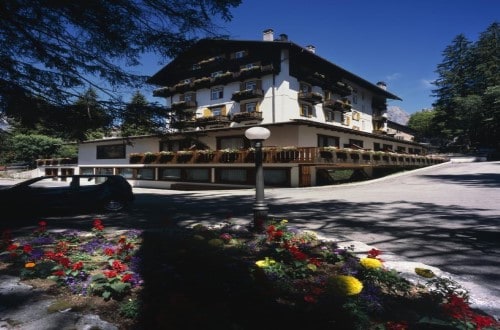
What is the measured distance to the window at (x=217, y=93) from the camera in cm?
3262

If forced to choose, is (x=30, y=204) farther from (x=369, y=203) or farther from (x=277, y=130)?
(x=277, y=130)

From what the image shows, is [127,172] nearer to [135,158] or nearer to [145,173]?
[135,158]

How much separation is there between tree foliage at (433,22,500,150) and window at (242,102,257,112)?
42.5 meters

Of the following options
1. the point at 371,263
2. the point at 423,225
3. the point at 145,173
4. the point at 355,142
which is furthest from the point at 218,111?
the point at 371,263

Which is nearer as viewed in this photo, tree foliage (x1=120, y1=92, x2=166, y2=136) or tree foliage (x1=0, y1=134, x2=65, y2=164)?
tree foliage (x1=120, y1=92, x2=166, y2=136)

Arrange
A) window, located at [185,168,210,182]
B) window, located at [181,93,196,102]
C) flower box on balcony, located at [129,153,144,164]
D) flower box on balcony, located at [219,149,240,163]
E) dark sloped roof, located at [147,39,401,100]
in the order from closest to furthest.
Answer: flower box on balcony, located at [219,149,240,163]
dark sloped roof, located at [147,39,401,100]
window, located at [185,168,210,182]
flower box on balcony, located at [129,153,144,164]
window, located at [181,93,196,102]

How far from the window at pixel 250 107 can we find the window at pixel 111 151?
556 inches

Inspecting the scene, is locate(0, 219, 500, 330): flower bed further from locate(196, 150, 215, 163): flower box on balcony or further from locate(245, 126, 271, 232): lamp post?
locate(196, 150, 215, 163): flower box on balcony

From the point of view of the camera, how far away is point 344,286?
3.41 meters

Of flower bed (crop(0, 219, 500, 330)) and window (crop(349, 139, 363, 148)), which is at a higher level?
window (crop(349, 139, 363, 148))

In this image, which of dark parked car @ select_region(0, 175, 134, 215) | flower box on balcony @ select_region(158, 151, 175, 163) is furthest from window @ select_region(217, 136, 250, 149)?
dark parked car @ select_region(0, 175, 134, 215)

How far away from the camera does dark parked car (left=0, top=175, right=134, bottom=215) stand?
9.95 metres

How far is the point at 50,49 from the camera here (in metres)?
7.91

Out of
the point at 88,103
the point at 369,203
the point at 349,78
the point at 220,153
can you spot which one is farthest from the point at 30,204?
the point at 349,78
